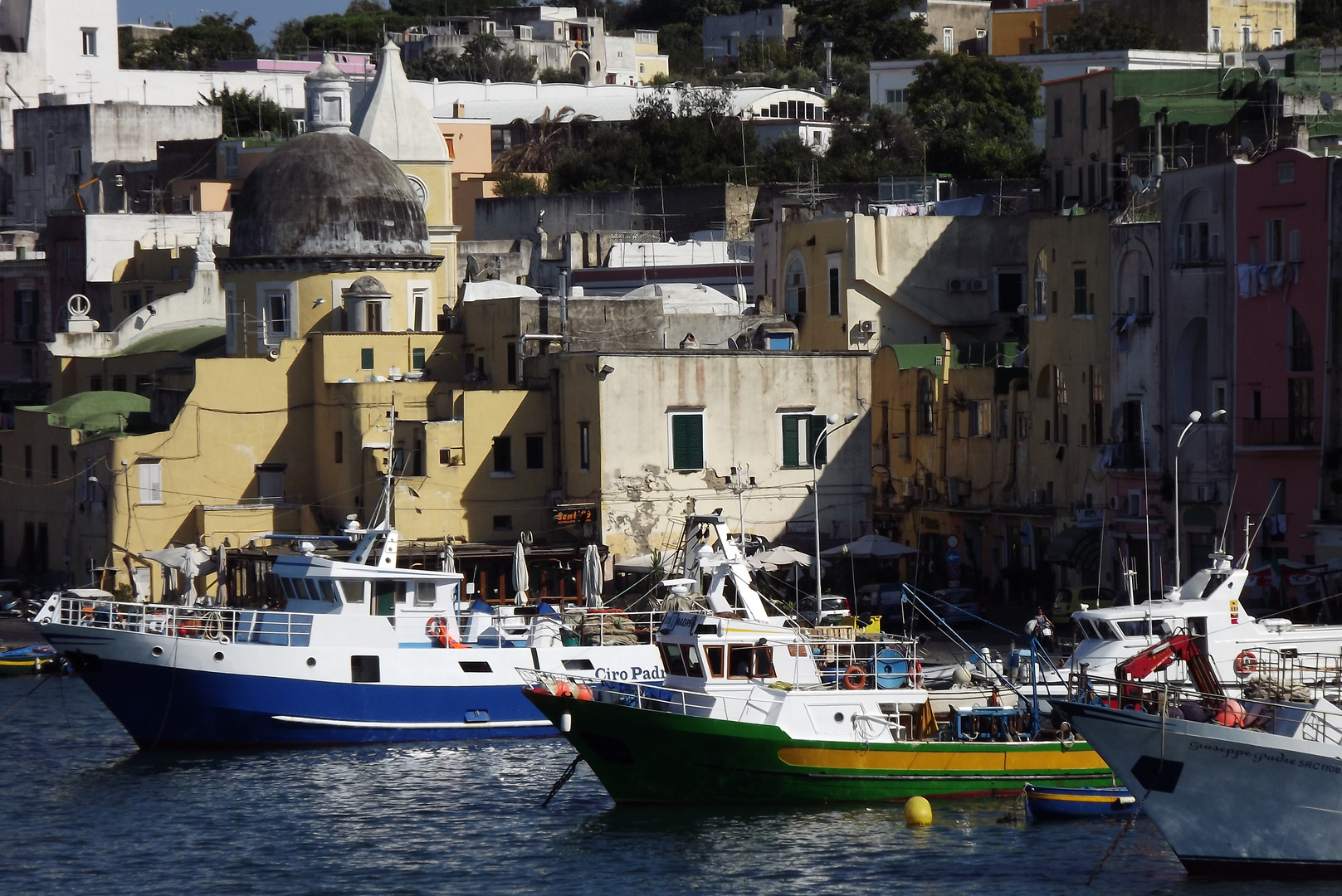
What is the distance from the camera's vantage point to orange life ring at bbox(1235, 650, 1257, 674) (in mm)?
41500

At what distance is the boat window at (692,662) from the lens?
143 feet

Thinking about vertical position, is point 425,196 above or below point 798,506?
above

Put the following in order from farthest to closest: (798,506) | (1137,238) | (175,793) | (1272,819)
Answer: (798,506)
(1137,238)
(175,793)
(1272,819)

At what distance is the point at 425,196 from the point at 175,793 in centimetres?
4268

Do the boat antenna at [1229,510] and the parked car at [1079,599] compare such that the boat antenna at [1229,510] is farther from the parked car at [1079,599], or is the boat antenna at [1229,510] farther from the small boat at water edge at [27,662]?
the small boat at water edge at [27,662]

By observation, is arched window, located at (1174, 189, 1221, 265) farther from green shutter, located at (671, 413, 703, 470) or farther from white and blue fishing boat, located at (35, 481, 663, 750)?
white and blue fishing boat, located at (35, 481, 663, 750)

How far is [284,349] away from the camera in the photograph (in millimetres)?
71375

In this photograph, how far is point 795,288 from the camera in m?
76.9

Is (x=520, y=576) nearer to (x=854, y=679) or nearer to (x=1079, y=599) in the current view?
(x=1079, y=599)

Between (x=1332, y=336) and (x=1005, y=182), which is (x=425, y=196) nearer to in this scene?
(x=1005, y=182)

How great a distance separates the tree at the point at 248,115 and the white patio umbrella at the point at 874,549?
61.6 metres

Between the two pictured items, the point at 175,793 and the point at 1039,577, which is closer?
the point at 175,793

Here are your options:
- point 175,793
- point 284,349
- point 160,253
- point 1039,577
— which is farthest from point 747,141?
point 175,793

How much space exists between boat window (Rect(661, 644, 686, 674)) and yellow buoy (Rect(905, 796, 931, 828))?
4836 mm
